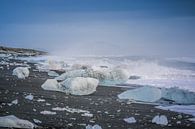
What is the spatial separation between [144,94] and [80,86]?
2.90 feet

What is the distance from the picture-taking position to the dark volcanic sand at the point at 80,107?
350 cm

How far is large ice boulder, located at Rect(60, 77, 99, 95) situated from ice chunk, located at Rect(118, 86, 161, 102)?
16.4 inches

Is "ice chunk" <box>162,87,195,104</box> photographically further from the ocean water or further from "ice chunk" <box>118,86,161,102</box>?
the ocean water

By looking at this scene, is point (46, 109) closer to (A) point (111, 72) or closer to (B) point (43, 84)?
(B) point (43, 84)

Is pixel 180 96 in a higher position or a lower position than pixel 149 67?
lower

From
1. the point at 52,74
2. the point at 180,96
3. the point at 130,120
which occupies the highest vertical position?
the point at 52,74

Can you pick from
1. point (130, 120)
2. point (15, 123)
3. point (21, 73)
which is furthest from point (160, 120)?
point (21, 73)

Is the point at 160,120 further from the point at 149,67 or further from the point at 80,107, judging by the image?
the point at 149,67

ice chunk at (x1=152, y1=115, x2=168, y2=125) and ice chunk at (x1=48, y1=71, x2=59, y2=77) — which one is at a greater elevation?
ice chunk at (x1=48, y1=71, x2=59, y2=77)

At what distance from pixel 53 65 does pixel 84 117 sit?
3.36 meters

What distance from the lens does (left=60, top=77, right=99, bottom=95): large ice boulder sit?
4898mm

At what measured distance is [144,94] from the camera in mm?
4805

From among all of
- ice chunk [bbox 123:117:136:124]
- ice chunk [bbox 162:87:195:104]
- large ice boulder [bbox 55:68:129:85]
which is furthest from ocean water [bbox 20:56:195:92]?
ice chunk [bbox 123:117:136:124]

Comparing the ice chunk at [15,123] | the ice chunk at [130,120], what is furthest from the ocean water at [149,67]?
the ice chunk at [15,123]
